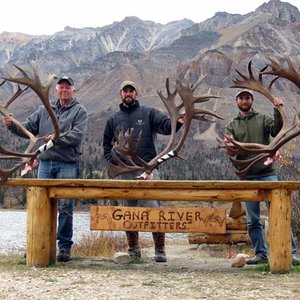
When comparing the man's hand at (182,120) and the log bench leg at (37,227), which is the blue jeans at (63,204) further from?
the man's hand at (182,120)

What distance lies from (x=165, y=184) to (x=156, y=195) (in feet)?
0.62

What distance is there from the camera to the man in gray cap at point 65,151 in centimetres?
781

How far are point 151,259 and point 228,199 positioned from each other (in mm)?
1546

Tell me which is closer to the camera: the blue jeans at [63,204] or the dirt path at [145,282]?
the dirt path at [145,282]

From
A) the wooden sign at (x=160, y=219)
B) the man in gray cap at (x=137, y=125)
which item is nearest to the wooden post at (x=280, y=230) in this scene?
the wooden sign at (x=160, y=219)

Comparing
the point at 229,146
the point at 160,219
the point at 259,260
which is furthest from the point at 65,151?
the point at 259,260

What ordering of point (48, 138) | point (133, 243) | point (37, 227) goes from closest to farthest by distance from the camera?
1. point (37, 227)
2. point (48, 138)
3. point (133, 243)

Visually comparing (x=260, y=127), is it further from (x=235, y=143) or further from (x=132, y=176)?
(x=132, y=176)

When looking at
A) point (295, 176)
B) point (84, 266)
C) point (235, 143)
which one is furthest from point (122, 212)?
Answer: point (295, 176)

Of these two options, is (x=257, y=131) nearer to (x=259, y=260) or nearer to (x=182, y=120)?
(x=182, y=120)

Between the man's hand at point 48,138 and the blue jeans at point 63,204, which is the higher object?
the man's hand at point 48,138

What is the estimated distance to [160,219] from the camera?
728 centimetres

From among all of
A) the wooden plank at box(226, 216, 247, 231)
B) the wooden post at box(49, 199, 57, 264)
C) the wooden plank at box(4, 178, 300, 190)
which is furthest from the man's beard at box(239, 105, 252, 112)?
the wooden plank at box(226, 216, 247, 231)

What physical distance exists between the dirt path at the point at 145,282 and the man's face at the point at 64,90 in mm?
1998
